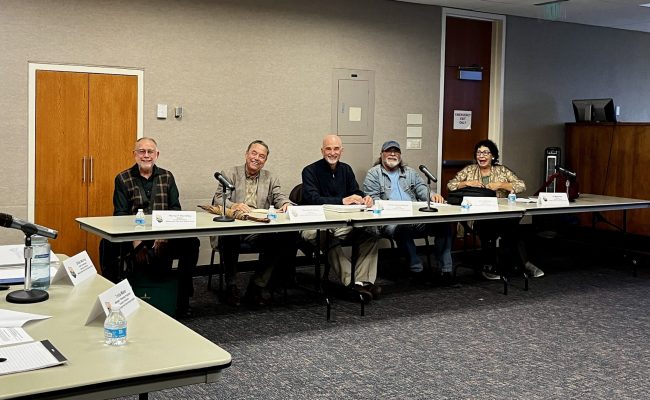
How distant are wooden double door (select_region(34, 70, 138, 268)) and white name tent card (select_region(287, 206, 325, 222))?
1.84m

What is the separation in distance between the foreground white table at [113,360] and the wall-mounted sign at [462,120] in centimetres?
597

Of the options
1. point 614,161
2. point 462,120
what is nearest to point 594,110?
point 614,161

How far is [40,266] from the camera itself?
2.72 meters

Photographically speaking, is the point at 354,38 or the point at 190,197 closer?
the point at 190,197

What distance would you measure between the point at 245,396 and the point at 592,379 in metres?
1.79

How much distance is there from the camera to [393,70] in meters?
7.41

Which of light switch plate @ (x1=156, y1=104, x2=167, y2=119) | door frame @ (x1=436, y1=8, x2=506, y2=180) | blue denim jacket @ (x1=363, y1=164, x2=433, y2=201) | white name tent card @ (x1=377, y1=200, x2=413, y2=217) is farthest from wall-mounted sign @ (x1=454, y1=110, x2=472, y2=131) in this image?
light switch plate @ (x1=156, y1=104, x2=167, y2=119)

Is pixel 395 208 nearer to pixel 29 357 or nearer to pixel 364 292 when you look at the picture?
pixel 364 292

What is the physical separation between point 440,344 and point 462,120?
4015 millimetres

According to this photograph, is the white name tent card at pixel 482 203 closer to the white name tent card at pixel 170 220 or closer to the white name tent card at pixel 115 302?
the white name tent card at pixel 170 220

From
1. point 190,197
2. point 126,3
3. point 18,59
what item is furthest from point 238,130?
point 18,59

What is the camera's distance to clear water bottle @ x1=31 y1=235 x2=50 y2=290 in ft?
8.89

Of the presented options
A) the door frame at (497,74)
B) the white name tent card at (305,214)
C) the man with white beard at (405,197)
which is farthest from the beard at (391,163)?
the door frame at (497,74)

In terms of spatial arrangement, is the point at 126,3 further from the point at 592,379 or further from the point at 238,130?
the point at 592,379
